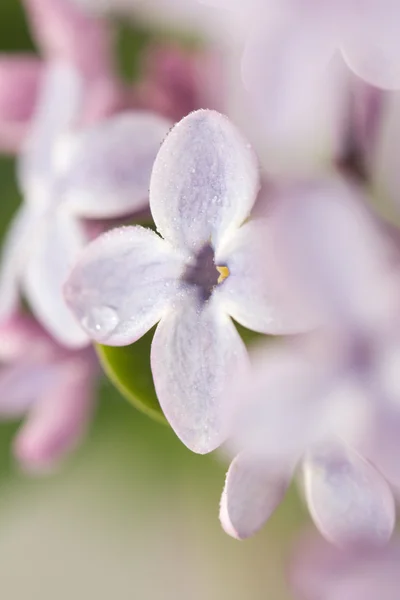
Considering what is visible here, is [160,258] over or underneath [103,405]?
over

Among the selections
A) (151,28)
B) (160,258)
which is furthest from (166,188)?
(151,28)

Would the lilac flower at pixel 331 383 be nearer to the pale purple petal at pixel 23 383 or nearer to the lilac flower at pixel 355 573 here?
the lilac flower at pixel 355 573

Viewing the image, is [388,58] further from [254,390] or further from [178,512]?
[178,512]

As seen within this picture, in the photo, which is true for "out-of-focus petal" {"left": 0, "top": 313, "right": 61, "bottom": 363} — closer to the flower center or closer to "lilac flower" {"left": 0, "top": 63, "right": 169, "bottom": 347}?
"lilac flower" {"left": 0, "top": 63, "right": 169, "bottom": 347}

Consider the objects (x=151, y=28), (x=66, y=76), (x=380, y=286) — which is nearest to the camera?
(x=380, y=286)

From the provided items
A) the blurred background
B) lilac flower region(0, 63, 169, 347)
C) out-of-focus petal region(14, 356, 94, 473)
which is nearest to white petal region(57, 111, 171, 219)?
lilac flower region(0, 63, 169, 347)

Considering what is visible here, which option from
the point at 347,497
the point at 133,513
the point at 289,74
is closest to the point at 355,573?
the point at 347,497
